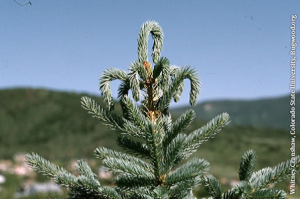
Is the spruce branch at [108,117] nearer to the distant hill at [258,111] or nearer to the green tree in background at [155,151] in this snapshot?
the green tree in background at [155,151]

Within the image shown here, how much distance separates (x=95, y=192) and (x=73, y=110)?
Result: 80.2ft

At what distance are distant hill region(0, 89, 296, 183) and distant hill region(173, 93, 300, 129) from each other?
55723 mm

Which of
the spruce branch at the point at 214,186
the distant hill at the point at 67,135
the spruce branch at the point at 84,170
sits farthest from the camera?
the distant hill at the point at 67,135

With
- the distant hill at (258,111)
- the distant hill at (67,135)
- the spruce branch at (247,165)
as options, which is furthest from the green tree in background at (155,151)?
the distant hill at (258,111)

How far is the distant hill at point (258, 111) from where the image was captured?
86.6 metres

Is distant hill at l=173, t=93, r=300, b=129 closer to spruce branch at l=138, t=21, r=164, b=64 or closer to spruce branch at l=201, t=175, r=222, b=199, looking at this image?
spruce branch at l=138, t=21, r=164, b=64

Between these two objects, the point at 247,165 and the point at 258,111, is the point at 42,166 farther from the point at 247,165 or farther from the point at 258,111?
the point at 258,111

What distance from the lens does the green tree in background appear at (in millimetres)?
1641

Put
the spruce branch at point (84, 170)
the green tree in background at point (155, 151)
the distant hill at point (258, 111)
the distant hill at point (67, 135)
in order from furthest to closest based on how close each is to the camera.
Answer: the distant hill at point (258, 111), the distant hill at point (67, 135), the spruce branch at point (84, 170), the green tree in background at point (155, 151)

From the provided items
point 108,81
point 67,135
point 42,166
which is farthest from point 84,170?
point 67,135

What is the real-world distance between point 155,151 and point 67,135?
74.4 ft

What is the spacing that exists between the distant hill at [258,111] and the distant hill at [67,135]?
55.7 metres

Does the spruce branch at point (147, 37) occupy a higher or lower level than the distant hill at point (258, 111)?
lower

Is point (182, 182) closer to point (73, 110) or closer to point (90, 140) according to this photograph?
point (90, 140)
